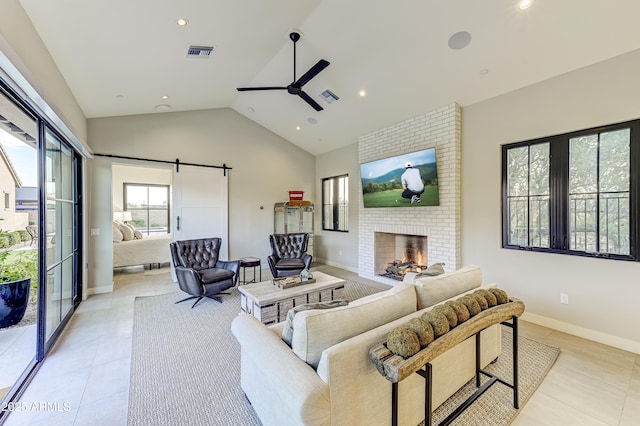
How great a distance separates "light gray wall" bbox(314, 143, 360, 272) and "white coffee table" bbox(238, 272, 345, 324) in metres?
2.59

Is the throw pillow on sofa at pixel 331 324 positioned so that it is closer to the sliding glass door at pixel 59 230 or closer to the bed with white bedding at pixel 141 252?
the sliding glass door at pixel 59 230

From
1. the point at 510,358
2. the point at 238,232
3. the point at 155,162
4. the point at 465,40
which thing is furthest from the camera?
the point at 238,232

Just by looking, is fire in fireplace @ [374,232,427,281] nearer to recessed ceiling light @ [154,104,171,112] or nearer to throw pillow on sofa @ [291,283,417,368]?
throw pillow on sofa @ [291,283,417,368]

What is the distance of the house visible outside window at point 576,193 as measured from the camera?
2750 mm

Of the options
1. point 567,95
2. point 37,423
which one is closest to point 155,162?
point 37,423

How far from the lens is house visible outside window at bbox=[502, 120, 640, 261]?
275 cm

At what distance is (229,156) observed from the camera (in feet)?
19.8

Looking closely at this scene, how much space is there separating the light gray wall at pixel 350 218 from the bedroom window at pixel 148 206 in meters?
5.28

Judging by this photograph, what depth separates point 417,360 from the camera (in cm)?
133

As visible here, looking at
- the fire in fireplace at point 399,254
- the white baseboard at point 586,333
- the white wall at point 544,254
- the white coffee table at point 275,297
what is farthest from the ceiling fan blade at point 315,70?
the white baseboard at point 586,333

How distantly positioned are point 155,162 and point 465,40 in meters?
5.40

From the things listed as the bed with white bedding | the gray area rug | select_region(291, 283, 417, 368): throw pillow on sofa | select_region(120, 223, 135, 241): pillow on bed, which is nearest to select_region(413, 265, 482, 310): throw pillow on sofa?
select_region(291, 283, 417, 368): throw pillow on sofa

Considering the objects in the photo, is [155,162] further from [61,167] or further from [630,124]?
[630,124]

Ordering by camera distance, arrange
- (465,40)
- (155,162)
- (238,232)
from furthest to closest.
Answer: (238,232) → (155,162) → (465,40)
